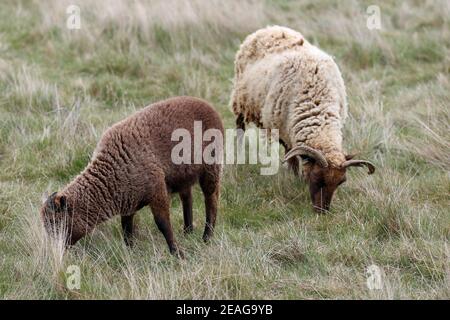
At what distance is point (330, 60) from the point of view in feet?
22.3

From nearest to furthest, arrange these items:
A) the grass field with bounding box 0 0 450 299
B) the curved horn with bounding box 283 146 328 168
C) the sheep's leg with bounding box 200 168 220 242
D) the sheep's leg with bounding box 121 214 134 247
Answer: the grass field with bounding box 0 0 450 299
the sheep's leg with bounding box 121 214 134 247
the sheep's leg with bounding box 200 168 220 242
the curved horn with bounding box 283 146 328 168

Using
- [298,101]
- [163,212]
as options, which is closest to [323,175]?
[298,101]

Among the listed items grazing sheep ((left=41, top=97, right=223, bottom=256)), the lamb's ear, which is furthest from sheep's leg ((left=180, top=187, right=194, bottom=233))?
the lamb's ear

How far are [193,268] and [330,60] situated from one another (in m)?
2.98

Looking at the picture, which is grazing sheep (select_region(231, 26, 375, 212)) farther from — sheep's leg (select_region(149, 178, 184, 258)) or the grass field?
sheep's leg (select_region(149, 178, 184, 258))

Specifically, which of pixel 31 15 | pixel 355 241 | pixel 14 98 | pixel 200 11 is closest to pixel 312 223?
pixel 355 241

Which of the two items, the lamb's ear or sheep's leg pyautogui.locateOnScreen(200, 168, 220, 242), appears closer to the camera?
the lamb's ear

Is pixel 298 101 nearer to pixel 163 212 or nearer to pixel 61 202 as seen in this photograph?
pixel 163 212

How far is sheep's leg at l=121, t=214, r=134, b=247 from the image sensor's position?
528 cm

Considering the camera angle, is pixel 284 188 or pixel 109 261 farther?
pixel 284 188

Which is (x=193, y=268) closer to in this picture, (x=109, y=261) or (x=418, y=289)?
(x=109, y=261)

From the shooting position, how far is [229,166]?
6.64m

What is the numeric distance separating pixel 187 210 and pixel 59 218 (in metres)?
1.15

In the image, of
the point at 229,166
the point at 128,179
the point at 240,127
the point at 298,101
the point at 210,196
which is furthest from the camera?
the point at 240,127
